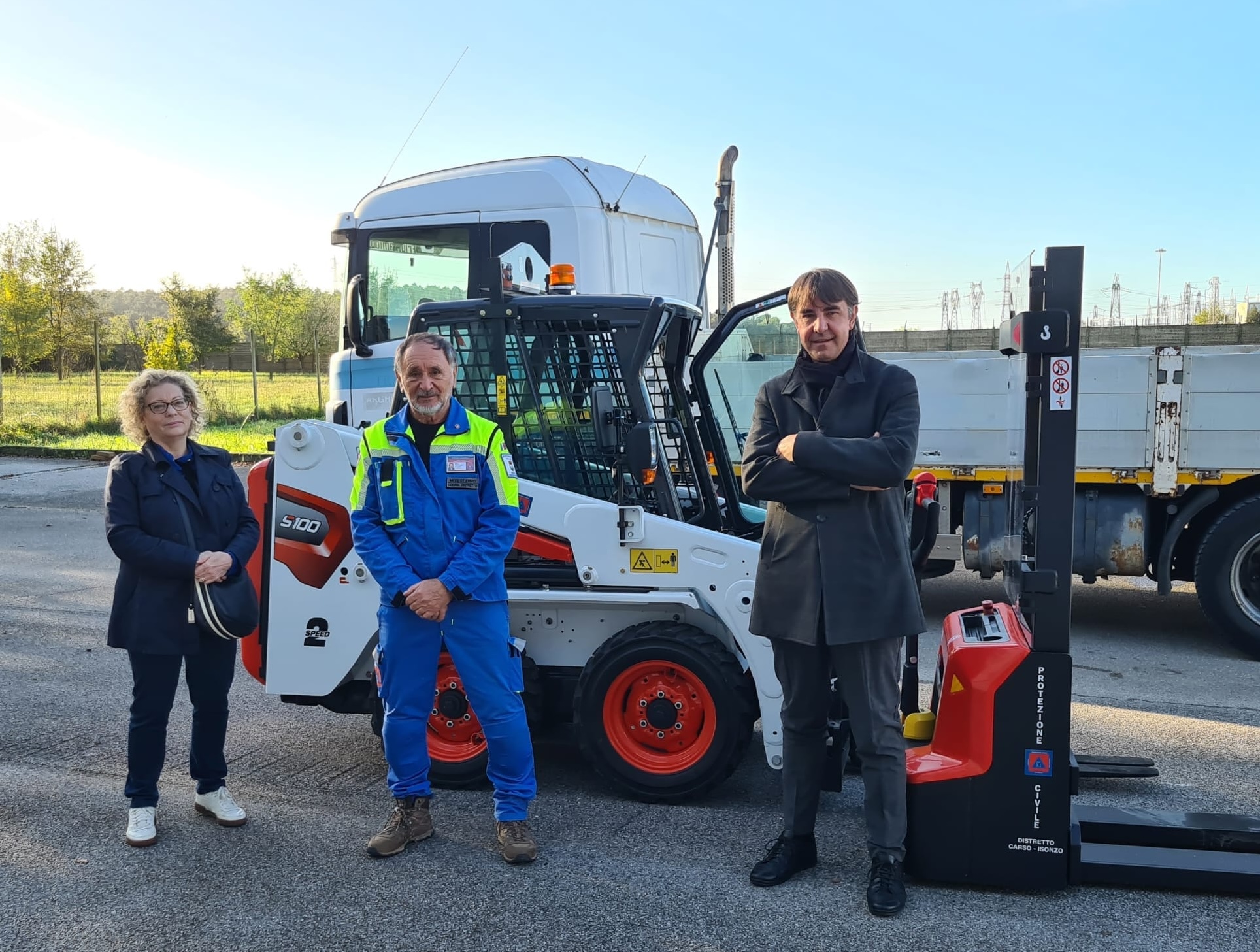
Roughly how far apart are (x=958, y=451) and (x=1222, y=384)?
5.51 feet

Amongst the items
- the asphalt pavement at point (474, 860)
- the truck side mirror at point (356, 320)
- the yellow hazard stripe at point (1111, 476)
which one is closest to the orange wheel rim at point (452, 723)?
the asphalt pavement at point (474, 860)

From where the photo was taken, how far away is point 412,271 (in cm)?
817

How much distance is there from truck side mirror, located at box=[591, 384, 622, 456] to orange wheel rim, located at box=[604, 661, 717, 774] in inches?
35.4

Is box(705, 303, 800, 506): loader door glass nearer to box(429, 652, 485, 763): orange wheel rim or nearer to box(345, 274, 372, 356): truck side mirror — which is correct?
box(429, 652, 485, 763): orange wheel rim

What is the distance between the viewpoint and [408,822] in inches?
152

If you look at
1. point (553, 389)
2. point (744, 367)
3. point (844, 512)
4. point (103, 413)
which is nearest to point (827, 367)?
point (844, 512)

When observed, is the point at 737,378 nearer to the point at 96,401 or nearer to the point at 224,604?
the point at 224,604

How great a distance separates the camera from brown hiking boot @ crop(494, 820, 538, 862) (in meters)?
3.71

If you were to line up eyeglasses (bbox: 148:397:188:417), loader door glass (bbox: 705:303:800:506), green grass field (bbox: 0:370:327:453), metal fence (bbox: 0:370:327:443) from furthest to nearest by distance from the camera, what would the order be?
1. metal fence (bbox: 0:370:327:443)
2. green grass field (bbox: 0:370:327:453)
3. loader door glass (bbox: 705:303:800:506)
4. eyeglasses (bbox: 148:397:188:417)

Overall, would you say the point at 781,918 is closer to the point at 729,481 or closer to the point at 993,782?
the point at 993,782

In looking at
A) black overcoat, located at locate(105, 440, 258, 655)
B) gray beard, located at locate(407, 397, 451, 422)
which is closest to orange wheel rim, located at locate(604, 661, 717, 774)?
gray beard, located at locate(407, 397, 451, 422)

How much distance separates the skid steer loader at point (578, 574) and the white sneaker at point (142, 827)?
28.8 inches

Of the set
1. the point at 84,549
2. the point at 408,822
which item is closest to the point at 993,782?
the point at 408,822

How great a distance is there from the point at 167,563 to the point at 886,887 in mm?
2666
